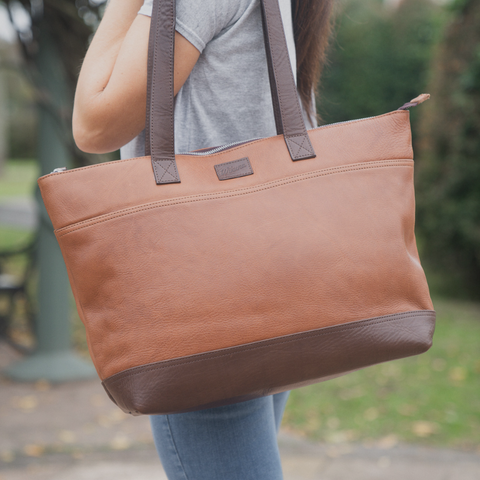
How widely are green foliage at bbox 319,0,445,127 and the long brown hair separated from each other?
1167 centimetres

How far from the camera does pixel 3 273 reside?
5.16 m

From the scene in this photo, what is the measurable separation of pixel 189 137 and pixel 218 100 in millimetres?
93

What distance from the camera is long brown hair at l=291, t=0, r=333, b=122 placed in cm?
126

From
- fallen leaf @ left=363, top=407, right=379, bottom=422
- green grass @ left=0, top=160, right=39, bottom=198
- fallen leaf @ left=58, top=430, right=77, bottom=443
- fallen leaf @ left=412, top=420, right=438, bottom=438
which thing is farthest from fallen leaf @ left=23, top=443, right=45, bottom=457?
green grass @ left=0, top=160, right=39, bottom=198

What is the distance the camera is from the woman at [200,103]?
1.02 meters

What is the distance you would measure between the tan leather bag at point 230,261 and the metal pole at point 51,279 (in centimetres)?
303

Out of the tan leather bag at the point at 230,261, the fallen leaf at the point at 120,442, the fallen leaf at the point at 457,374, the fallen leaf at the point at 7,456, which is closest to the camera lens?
the tan leather bag at the point at 230,261

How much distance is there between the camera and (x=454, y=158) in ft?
19.1

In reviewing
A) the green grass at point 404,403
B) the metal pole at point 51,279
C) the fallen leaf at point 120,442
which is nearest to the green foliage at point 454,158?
the green grass at point 404,403

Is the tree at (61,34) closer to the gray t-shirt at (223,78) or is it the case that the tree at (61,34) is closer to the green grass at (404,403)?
the green grass at (404,403)

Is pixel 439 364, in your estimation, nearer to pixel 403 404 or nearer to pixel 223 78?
pixel 403 404

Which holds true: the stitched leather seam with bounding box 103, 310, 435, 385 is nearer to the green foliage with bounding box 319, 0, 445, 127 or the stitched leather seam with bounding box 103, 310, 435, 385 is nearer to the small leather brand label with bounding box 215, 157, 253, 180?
the small leather brand label with bounding box 215, 157, 253, 180

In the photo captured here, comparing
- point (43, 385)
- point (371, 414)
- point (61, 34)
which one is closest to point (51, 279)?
point (43, 385)

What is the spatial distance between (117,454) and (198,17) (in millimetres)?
2599
